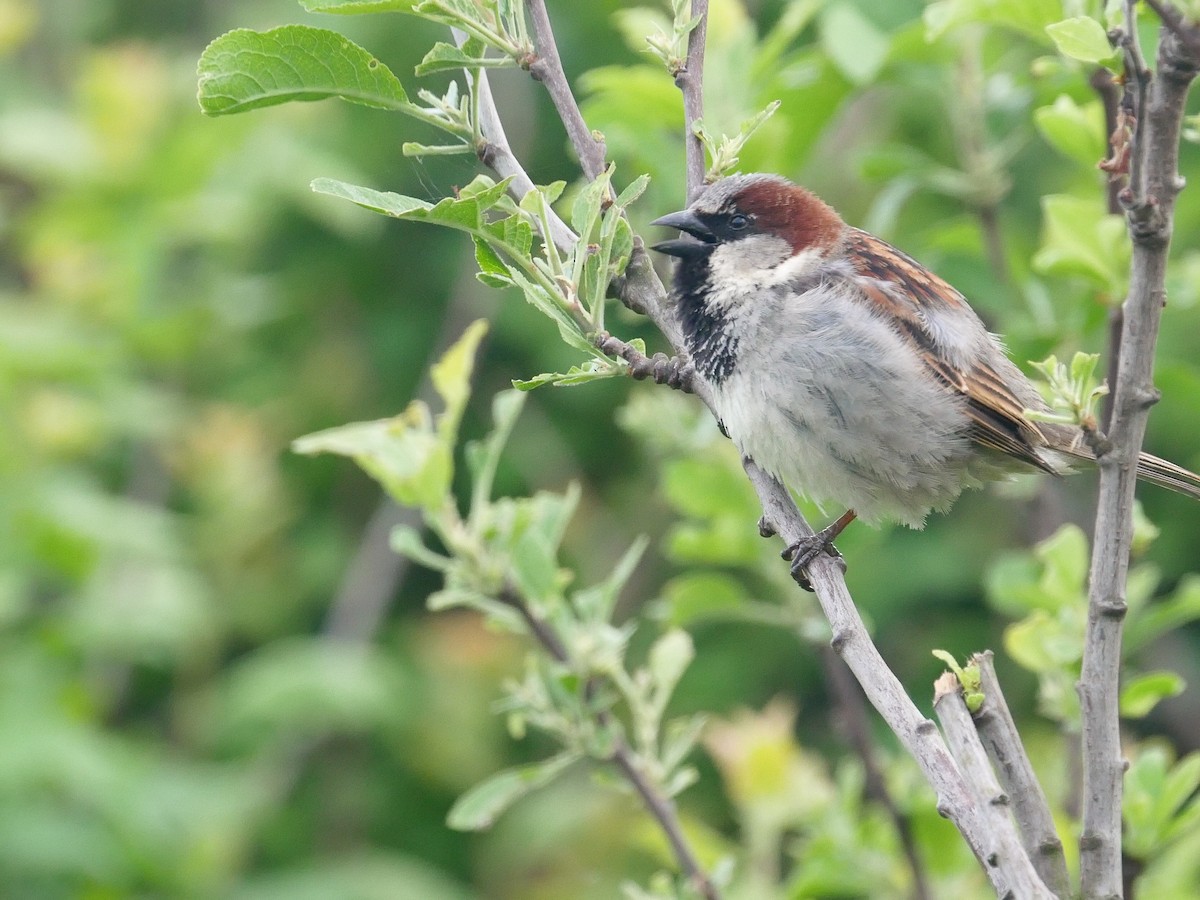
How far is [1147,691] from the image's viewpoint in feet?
6.75

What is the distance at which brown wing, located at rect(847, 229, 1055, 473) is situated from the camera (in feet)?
8.16

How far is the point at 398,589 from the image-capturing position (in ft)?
15.8

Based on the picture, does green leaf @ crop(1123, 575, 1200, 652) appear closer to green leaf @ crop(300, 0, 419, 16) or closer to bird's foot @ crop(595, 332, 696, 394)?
bird's foot @ crop(595, 332, 696, 394)

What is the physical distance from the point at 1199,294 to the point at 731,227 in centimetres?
79

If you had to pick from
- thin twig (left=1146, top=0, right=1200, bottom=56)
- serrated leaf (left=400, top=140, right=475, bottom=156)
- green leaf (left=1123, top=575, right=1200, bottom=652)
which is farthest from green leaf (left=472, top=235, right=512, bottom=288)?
green leaf (left=1123, top=575, right=1200, bottom=652)

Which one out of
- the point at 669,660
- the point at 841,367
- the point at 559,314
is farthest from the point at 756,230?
the point at 559,314

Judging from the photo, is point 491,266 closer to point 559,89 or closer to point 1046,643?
point 559,89

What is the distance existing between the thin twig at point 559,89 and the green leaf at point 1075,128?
0.84 metres

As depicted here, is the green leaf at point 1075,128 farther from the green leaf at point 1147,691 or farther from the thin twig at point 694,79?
the green leaf at point 1147,691

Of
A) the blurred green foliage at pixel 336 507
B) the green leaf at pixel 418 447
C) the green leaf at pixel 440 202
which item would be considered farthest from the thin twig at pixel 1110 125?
the green leaf at pixel 440 202

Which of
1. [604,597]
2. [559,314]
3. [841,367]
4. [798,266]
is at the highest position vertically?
[559,314]

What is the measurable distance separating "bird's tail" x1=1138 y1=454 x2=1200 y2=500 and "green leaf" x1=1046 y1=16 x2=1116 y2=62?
38.5 inches

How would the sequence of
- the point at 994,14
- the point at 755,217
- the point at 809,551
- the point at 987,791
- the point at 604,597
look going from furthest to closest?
the point at 755,217, the point at 604,597, the point at 994,14, the point at 809,551, the point at 987,791

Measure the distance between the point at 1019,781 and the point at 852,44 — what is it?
139cm
